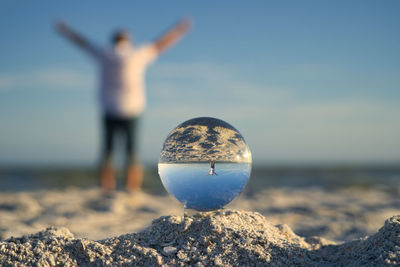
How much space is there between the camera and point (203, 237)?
2.10 m

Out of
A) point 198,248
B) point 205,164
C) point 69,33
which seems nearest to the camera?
point 198,248

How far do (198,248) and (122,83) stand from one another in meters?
4.69

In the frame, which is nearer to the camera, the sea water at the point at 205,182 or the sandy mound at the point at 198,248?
the sandy mound at the point at 198,248

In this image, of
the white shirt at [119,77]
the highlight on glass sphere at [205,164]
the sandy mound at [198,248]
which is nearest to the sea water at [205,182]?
the highlight on glass sphere at [205,164]

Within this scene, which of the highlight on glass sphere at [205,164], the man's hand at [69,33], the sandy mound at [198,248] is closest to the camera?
the sandy mound at [198,248]

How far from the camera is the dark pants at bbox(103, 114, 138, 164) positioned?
6309 millimetres

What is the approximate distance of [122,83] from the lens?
6.30 m

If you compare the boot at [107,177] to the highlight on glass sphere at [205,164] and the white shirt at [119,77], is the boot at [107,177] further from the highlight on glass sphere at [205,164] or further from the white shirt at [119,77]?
the highlight on glass sphere at [205,164]

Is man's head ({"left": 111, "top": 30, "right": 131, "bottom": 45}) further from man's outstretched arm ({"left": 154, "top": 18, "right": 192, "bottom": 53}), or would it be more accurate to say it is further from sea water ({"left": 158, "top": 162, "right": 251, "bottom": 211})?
sea water ({"left": 158, "top": 162, "right": 251, "bottom": 211})

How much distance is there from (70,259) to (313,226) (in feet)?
8.42

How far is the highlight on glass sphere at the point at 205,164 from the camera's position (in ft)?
7.70

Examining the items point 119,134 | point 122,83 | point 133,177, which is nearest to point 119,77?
point 122,83

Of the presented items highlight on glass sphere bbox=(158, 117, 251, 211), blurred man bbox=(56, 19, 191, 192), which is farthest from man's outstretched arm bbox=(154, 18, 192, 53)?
highlight on glass sphere bbox=(158, 117, 251, 211)

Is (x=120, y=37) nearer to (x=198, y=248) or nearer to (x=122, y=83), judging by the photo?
(x=122, y=83)
